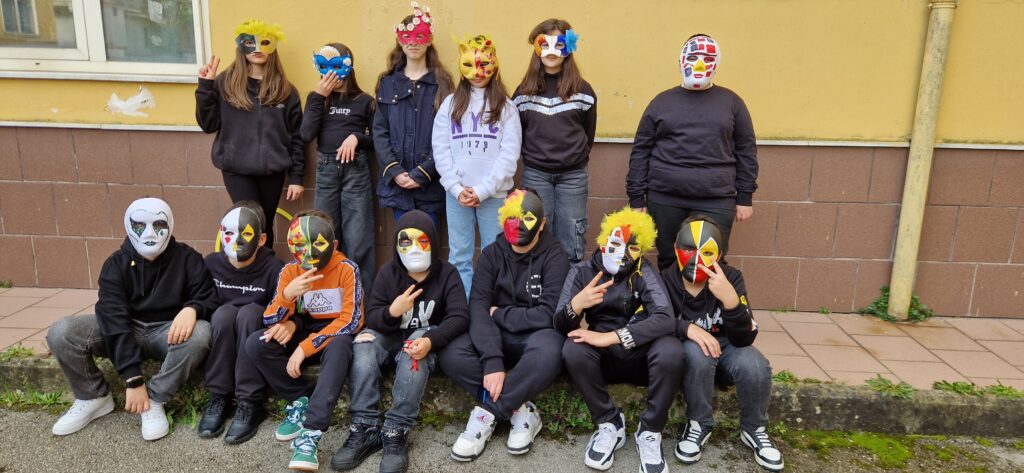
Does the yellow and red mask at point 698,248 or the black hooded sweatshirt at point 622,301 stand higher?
the yellow and red mask at point 698,248

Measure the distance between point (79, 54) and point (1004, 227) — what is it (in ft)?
21.7

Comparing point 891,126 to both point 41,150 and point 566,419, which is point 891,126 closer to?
point 566,419

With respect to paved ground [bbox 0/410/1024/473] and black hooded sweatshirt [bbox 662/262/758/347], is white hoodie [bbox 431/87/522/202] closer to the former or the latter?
black hooded sweatshirt [bbox 662/262/758/347]

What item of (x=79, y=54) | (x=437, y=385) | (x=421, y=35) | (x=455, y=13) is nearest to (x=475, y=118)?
(x=421, y=35)

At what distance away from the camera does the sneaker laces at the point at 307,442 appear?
3068 mm

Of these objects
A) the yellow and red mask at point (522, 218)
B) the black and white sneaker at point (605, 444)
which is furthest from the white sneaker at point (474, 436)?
the yellow and red mask at point (522, 218)

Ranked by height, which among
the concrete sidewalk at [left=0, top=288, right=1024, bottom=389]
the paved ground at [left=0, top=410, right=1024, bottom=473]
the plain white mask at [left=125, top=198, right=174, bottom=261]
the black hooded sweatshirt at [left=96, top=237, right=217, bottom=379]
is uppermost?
the plain white mask at [left=125, top=198, right=174, bottom=261]

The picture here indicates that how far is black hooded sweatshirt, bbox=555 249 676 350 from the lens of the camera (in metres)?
3.24

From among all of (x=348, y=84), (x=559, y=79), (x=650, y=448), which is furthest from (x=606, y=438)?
(x=348, y=84)

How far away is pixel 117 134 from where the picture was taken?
15.9 ft

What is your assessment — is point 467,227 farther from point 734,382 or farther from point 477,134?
point 734,382

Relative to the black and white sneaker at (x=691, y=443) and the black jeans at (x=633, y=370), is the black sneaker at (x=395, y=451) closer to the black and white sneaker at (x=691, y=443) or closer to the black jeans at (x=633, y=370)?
the black jeans at (x=633, y=370)

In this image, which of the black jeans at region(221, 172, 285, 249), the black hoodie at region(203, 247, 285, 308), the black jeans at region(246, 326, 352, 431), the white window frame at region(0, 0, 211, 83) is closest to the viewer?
the black jeans at region(246, 326, 352, 431)

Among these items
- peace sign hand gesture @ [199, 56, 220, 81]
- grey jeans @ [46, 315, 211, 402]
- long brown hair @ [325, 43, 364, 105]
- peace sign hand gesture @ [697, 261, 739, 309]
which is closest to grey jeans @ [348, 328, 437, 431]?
grey jeans @ [46, 315, 211, 402]
